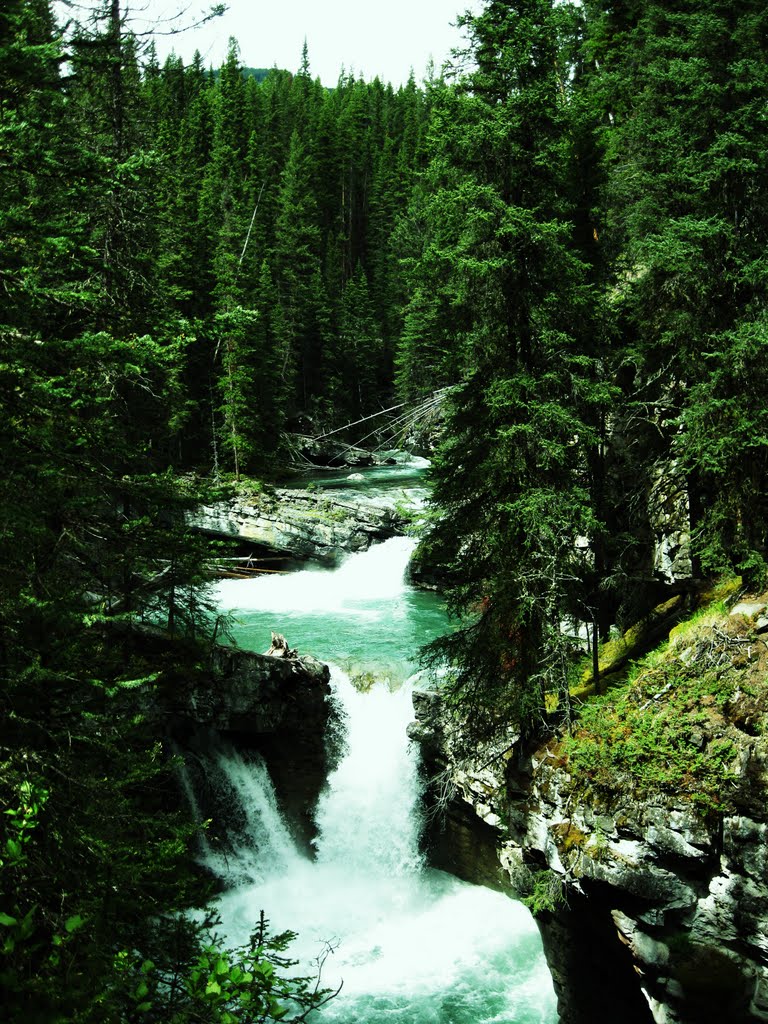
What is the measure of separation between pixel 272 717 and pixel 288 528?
37.5ft

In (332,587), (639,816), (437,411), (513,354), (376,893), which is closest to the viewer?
(639,816)

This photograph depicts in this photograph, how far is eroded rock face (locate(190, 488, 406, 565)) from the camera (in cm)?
2611

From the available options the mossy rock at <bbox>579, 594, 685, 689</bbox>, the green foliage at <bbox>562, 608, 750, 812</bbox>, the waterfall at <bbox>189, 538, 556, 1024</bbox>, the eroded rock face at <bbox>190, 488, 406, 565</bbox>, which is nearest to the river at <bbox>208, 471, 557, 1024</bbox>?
the waterfall at <bbox>189, 538, 556, 1024</bbox>

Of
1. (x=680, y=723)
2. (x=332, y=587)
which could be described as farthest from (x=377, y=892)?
(x=332, y=587)

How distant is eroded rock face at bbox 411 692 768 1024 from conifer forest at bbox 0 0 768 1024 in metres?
1.63

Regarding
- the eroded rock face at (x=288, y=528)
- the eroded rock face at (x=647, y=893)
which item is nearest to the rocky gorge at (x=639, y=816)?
the eroded rock face at (x=647, y=893)

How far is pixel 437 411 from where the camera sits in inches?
600

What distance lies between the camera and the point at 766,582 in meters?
11.1

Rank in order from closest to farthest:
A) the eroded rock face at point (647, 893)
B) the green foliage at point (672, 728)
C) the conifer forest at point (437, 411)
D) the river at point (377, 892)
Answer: the conifer forest at point (437, 411)
the eroded rock face at point (647, 893)
the green foliage at point (672, 728)
the river at point (377, 892)

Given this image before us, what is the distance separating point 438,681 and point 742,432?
815cm

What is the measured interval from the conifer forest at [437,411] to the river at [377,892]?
1.16 meters

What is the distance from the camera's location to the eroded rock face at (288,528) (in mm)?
26109

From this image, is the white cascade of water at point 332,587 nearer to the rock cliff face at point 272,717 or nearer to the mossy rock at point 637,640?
the rock cliff face at point 272,717

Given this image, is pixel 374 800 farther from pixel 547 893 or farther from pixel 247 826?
pixel 547 893
